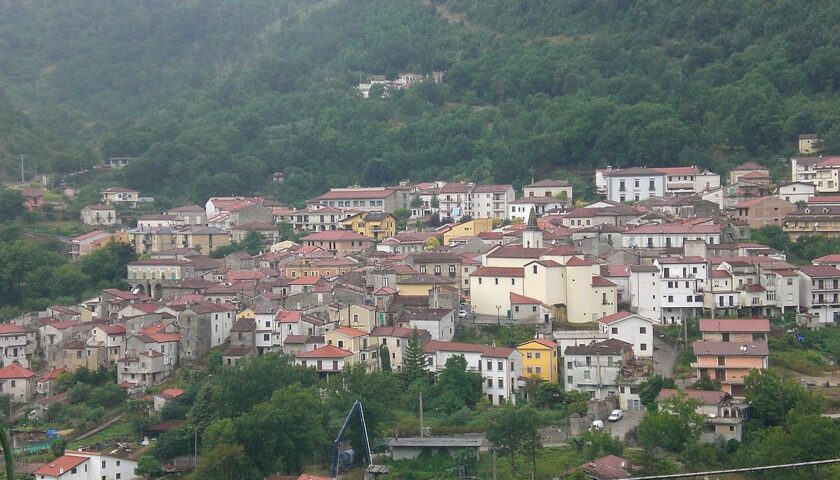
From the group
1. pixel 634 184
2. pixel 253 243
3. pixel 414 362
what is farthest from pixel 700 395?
pixel 253 243

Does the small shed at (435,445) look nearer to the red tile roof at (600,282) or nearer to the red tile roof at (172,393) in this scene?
the red tile roof at (172,393)

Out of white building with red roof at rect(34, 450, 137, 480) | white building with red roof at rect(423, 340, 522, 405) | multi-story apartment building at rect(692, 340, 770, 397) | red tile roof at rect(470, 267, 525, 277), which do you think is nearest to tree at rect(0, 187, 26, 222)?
red tile roof at rect(470, 267, 525, 277)

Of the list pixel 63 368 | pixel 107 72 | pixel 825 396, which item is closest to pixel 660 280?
pixel 825 396

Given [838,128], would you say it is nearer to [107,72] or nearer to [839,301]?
[839,301]

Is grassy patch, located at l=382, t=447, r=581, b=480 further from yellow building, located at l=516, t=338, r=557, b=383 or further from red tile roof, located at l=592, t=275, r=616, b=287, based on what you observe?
red tile roof, located at l=592, t=275, r=616, b=287

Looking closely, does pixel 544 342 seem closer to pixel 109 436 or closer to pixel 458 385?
pixel 458 385

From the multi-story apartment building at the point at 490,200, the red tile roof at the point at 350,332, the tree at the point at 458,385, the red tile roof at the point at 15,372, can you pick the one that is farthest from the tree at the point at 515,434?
the multi-story apartment building at the point at 490,200

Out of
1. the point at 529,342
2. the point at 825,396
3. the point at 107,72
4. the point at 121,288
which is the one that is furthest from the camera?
the point at 107,72
